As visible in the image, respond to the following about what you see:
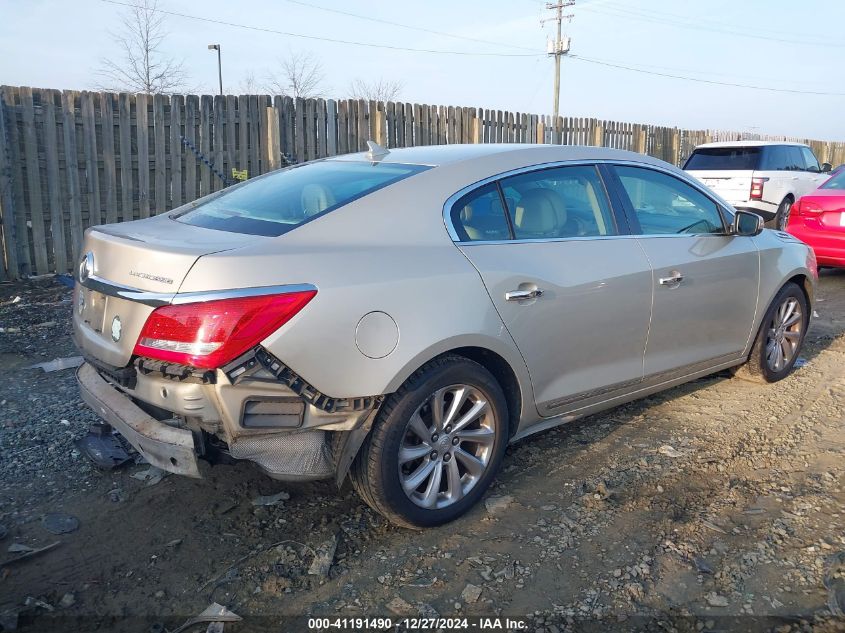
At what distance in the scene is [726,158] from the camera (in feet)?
41.6

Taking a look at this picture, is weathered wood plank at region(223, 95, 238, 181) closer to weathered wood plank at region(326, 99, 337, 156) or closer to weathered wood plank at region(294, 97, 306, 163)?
weathered wood plank at region(294, 97, 306, 163)

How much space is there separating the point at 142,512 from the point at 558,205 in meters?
2.54

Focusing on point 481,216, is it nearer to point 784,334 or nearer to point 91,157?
point 784,334

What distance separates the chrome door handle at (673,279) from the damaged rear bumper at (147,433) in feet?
8.57

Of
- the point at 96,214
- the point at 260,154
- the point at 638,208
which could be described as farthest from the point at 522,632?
the point at 260,154

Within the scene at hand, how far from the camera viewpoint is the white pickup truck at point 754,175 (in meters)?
12.3

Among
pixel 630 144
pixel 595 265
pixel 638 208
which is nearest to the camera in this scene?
pixel 595 265

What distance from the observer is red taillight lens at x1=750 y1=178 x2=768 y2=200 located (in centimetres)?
1220

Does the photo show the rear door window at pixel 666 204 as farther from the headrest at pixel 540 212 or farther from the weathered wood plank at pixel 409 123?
the weathered wood plank at pixel 409 123

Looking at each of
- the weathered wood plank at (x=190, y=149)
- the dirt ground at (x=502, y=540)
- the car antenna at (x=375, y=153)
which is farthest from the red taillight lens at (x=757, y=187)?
the car antenna at (x=375, y=153)

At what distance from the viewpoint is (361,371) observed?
275 centimetres

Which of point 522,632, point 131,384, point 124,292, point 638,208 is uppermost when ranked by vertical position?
point 638,208

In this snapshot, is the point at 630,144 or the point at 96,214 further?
the point at 630,144

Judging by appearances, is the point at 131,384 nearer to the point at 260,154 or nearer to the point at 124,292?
the point at 124,292
